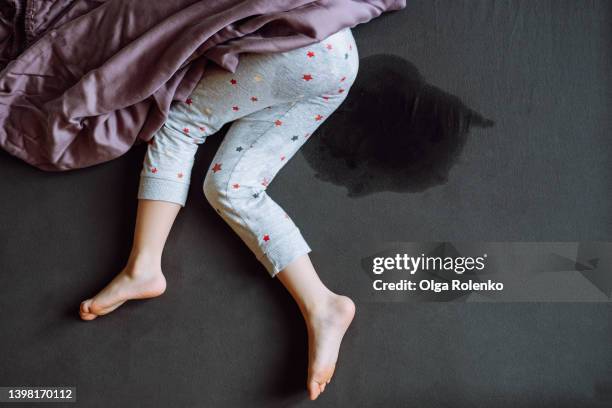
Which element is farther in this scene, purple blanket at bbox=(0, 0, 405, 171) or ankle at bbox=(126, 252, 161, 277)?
ankle at bbox=(126, 252, 161, 277)

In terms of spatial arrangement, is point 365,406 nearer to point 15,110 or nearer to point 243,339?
point 243,339

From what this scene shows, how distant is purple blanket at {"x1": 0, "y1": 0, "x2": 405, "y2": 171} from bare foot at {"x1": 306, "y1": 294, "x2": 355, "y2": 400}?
0.47m


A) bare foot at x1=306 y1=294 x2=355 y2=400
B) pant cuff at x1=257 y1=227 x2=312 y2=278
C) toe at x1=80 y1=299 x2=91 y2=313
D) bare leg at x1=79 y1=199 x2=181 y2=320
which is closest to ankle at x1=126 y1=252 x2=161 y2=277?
bare leg at x1=79 y1=199 x2=181 y2=320

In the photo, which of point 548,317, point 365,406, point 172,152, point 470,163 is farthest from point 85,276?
point 548,317

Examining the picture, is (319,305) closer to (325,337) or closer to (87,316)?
(325,337)

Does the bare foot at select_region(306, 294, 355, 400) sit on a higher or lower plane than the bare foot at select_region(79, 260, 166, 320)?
lower

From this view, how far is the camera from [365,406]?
112 cm

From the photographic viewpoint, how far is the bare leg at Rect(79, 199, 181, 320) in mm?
1083

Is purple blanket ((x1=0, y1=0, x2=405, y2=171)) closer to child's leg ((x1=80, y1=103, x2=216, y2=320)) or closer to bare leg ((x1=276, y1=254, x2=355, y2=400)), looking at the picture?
child's leg ((x1=80, y1=103, x2=216, y2=320))

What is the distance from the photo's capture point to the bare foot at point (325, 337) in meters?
1.07

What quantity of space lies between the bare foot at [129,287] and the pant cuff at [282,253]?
215mm

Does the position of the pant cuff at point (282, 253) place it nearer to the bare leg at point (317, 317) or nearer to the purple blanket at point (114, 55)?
the bare leg at point (317, 317)

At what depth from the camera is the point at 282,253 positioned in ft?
3.51

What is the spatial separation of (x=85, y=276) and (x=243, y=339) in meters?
0.34
